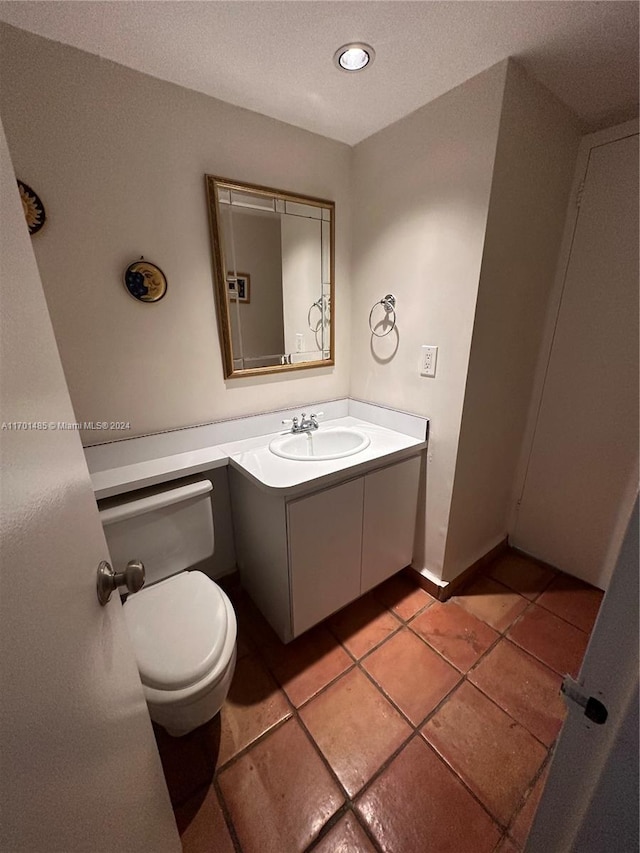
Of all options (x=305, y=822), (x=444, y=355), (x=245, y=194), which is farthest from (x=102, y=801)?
(x=245, y=194)

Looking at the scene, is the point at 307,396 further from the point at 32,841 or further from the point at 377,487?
the point at 32,841

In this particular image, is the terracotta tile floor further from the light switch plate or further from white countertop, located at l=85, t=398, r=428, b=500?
the light switch plate

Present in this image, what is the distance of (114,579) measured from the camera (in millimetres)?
619

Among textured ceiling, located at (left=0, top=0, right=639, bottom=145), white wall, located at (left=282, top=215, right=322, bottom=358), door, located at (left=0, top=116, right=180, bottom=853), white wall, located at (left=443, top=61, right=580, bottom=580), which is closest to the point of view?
door, located at (left=0, top=116, right=180, bottom=853)

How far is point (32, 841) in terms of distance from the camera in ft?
1.02

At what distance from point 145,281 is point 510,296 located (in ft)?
4.78

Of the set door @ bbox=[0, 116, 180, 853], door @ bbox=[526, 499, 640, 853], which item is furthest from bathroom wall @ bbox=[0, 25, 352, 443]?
door @ bbox=[526, 499, 640, 853]

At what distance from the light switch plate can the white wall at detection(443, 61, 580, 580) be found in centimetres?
16

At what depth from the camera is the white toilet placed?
0.90m

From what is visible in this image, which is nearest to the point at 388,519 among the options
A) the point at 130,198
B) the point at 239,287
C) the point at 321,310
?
the point at 321,310

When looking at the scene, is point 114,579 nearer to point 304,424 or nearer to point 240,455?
point 240,455

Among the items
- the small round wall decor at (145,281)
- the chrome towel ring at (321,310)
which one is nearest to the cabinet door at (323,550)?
the chrome towel ring at (321,310)

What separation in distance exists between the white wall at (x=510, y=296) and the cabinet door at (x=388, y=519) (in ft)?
0.63

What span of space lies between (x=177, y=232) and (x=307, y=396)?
0.91m
